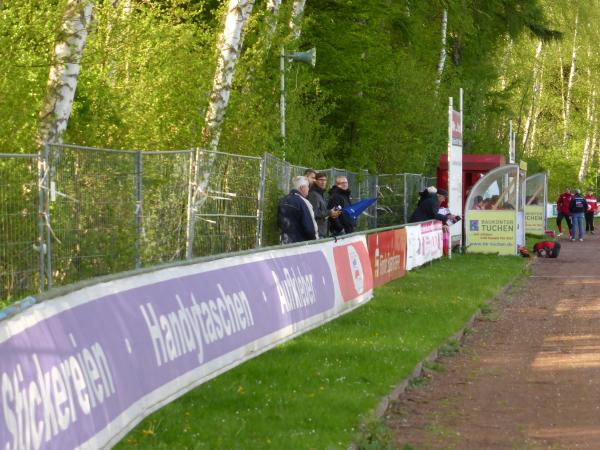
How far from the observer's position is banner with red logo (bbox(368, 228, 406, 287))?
69.7 feet

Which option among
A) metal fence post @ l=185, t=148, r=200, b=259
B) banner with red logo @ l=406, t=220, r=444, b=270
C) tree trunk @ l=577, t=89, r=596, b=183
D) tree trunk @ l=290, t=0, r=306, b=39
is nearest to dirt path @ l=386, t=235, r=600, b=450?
metal fence post @ l=185, t=148, r=200, b=259

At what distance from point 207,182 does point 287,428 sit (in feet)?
30.7

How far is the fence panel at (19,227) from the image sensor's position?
44.8 ft

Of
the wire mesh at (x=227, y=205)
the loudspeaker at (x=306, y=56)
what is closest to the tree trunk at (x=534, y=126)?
the loudspeaker at (x=306, y=56)

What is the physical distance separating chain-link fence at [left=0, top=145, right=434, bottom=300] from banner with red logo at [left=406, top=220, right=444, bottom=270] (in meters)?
4.18

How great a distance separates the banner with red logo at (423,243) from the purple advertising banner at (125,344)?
1240 centimetres

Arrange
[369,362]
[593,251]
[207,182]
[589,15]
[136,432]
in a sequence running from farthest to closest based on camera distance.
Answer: [589,15] < [593,251] < [207,182] < [369,362] < [136,432]

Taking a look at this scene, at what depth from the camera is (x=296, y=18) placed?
27188 mm

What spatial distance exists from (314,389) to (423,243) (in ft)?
56.3

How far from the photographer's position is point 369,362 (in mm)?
12570

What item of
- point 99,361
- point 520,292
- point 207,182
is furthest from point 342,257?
point 99,361

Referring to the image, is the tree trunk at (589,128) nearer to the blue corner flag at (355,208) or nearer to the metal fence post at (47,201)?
the blue corner flag at (355,208)

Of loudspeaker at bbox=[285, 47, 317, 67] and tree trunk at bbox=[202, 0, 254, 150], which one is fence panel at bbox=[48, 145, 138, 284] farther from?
loudspeaker at bbox=[285, 47, 317, 67]

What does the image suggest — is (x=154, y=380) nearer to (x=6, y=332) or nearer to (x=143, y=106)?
(x=6, y=332)
